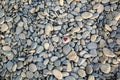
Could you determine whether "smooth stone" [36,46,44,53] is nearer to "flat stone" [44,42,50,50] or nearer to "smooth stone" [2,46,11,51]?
"flat stone" [44,42,50,50]

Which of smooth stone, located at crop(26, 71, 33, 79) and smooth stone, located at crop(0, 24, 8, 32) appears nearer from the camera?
smooth stone, located at crop(26, 71, 33, 79)

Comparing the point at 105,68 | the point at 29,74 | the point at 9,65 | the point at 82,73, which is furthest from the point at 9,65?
the point at 105,68

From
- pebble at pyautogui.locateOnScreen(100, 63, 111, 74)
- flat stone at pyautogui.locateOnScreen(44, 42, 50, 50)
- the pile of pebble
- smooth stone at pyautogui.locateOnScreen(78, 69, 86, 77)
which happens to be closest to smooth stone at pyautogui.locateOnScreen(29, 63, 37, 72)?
the pile of pebble

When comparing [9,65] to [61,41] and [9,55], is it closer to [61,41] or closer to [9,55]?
[9,55]

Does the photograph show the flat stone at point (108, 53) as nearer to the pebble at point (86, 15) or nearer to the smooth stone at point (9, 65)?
the pebble at point (86, 15)

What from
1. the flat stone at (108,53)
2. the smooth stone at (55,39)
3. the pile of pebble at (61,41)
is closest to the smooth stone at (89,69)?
the pile of pebble at (61,41)

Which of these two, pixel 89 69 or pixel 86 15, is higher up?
pixel 86 15

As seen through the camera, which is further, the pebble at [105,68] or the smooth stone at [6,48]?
the smooth stone at [6,48]

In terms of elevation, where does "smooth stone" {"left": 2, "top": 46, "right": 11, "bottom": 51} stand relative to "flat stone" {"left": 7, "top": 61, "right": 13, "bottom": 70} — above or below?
above
